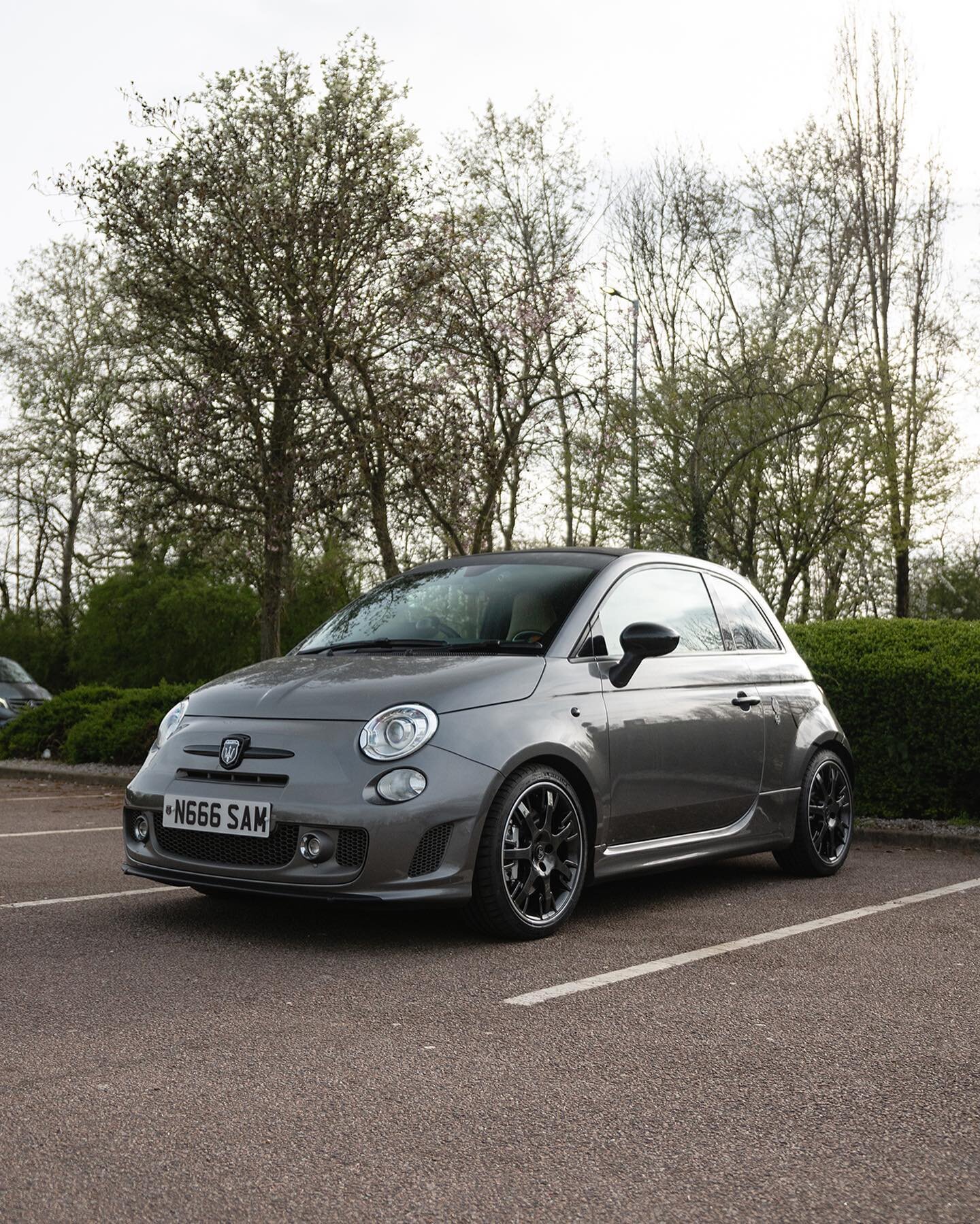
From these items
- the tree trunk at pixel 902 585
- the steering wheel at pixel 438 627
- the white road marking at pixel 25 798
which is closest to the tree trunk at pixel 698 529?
the tree trunk at pixel 902 585

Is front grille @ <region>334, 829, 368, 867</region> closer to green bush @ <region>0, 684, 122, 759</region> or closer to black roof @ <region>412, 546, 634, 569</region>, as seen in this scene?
black roof @ <region>412, 546, 634, 569</region>

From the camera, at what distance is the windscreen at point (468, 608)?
610 cm

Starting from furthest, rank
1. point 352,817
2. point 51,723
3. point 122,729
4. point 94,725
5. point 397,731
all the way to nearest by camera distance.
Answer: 1. point 51,723
2. point 94,725
3. point 122,729
4. point 397,731
5. point 352,817

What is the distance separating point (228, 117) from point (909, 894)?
13.6 m

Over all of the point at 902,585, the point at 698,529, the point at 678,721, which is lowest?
the point at 678,721

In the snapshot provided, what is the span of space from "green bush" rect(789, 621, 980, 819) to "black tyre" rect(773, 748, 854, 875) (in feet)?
6.26

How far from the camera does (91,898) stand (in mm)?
6473

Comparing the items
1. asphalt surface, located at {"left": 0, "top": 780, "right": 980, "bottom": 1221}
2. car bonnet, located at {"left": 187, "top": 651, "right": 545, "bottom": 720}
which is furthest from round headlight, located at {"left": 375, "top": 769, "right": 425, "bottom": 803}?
asphalt surface, located at {"left": 0, "top": 780, "right": 980, "bottom": 1221}

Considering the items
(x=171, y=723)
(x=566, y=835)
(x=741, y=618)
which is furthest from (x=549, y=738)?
(x=741, y=618)

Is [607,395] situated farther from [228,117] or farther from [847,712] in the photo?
[847,712]

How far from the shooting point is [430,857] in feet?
16.9

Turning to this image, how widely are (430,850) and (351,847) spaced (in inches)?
11.6

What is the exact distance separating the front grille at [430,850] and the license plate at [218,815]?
0.57 metres

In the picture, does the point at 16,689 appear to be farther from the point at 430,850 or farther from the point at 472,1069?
the point at 472,1069
